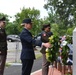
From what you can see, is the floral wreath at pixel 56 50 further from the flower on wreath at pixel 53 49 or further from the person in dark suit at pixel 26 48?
the person in dark suit at pixel 26 48

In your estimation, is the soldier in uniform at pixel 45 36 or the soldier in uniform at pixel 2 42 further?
the soldier in uniform at pixel 45 36

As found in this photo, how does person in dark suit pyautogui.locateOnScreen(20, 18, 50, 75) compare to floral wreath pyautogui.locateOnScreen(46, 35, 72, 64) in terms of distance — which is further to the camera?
floral wreath pyautogui.locateOnScreen(46, 35, 72, 64)

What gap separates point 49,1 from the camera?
49906 mm

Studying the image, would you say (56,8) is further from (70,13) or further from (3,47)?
(3,47)

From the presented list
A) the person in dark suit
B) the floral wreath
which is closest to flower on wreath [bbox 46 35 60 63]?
the floral wreath

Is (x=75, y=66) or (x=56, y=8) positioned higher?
(x=56, y=8)

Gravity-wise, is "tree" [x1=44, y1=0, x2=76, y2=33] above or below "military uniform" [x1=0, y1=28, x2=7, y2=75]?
above

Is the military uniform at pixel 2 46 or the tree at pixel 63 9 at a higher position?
the tree at pixel 63 9

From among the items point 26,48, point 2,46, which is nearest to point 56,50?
point 26,48

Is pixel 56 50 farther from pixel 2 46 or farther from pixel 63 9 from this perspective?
pixel 63 9

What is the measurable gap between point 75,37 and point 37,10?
53.1 m

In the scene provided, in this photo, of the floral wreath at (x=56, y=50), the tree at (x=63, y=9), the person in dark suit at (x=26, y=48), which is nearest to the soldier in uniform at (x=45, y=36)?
the floral wreath at (x=56, y=50)

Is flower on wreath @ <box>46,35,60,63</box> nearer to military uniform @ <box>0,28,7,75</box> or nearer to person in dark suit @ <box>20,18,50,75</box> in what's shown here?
person in dark suit @ <box>20,18,50,75</box>

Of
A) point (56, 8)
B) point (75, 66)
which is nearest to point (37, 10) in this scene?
point (56, 8)
